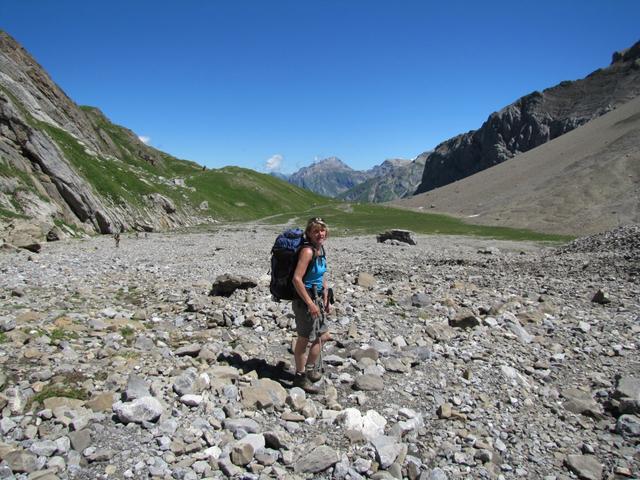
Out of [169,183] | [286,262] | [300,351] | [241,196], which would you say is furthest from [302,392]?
[241,196]

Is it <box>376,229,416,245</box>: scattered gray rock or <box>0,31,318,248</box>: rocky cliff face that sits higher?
<box>0,31,318,248</box>: rocky cliff face

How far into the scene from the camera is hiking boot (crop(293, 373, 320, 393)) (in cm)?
892

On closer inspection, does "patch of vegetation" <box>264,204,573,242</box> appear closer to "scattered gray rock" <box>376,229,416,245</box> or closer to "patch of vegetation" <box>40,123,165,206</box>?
"scattered gray rock" <box>376,229,416,245</box>

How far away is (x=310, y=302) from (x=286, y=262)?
39.4 inches

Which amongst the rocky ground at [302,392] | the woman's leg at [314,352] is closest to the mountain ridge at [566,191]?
the rocky ground at [302,392]

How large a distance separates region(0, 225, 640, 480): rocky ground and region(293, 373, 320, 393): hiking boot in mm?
242

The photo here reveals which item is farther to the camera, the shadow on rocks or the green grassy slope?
the green grassy slope

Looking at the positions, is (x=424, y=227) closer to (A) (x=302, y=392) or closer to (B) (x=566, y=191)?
(B) (x=566, y=191)

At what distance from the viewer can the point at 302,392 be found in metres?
8.73

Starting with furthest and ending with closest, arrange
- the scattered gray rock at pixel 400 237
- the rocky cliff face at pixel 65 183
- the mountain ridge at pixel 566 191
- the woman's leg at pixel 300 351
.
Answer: the mountain ridge at pixel 566 191, the scattered gray rock at pixel 400 237, the rocky cliff face at pixel 65 183, the woman's leg at pixel 300 351

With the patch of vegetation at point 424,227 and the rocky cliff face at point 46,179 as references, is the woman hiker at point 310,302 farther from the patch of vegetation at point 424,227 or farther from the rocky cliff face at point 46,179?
the patch of vegetation at point 424,227

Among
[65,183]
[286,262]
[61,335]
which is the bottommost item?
[61,335]

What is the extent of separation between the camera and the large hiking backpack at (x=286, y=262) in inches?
346

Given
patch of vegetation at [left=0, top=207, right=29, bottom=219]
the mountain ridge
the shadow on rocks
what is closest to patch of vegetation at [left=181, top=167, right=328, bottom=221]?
the mountain ridge
